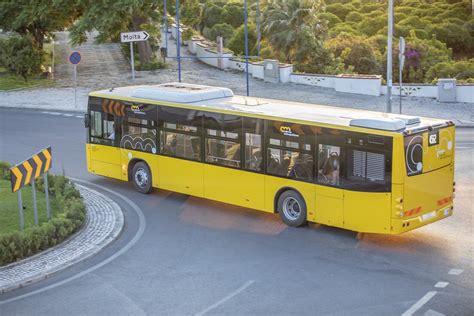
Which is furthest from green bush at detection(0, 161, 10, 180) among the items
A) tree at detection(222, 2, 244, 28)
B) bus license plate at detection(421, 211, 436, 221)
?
tree at detection(222, 2, 244, 28)

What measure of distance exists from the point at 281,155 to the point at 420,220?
337 cm

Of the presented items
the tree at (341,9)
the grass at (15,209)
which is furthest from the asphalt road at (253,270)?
the tree at (341,9)

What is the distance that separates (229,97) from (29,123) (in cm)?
1342

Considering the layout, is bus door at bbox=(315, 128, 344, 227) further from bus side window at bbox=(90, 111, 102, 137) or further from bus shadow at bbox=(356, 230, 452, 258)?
bus side window at bbox=(90, 111, 102, 137)

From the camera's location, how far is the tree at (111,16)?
41594 mm

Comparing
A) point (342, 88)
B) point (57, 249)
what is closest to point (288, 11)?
point (342, 88)

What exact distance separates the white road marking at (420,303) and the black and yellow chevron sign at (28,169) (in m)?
8.04

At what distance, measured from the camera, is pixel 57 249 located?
17219 millimetres

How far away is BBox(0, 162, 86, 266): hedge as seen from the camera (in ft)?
53.1

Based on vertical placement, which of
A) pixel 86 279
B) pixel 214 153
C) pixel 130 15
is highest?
pixel 130 15

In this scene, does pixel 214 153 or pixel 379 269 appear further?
pixel 214 153

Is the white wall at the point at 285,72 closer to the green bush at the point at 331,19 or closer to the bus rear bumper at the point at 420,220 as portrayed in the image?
the bus rear bumper at the point at 420,220

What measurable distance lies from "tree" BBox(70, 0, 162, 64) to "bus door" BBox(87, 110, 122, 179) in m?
18.8

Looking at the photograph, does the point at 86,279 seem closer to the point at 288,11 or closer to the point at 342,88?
the point at 342,88
